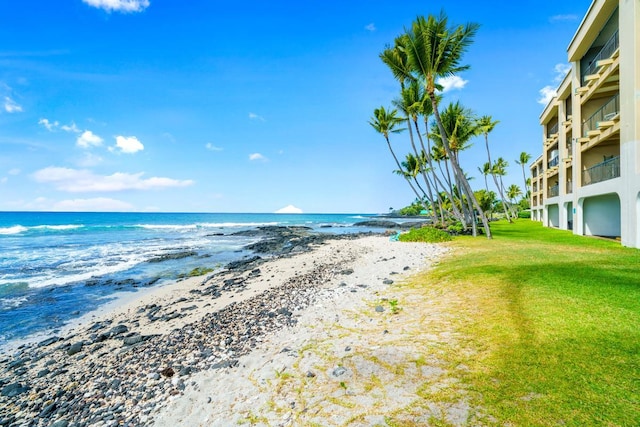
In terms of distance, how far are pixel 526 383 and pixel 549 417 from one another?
547 millimetres

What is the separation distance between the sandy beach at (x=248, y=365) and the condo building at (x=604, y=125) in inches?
475

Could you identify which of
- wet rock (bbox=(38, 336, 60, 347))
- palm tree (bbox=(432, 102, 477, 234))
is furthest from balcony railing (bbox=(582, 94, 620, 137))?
wet rock (bbox=(38, 336, 60, 347))

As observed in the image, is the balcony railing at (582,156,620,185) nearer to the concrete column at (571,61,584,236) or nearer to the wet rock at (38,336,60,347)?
the concrete column at (571,61,584,236)

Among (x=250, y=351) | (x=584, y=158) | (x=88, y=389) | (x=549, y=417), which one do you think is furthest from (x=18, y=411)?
(x=584, y=158)

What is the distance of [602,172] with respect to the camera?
16891 mm

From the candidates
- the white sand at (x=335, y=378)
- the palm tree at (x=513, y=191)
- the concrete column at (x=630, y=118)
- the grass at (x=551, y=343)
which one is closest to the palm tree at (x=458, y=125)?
the concrete column at (x=630, y=118)

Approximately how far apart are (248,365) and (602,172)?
21.1 meters

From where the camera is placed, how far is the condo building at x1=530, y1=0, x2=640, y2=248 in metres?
12.8

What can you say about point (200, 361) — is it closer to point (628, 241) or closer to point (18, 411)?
point (18, 411)

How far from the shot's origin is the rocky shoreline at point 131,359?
4.57m

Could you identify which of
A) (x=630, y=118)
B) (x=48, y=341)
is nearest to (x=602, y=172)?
(x=630, y=118)

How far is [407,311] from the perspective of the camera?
653 cm

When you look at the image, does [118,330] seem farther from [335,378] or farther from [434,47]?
[434,47]

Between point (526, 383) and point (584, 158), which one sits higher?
point (584, 158)
